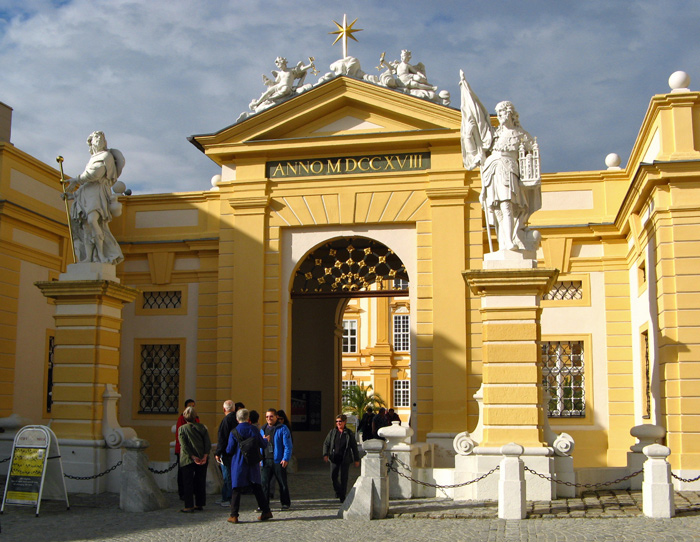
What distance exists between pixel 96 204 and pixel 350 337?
31.6m

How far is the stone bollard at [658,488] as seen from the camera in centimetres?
990

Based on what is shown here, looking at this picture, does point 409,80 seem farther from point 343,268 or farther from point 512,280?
point 512,280

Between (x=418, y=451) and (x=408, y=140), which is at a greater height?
(x=408, y=140)

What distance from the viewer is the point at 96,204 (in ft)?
45.1

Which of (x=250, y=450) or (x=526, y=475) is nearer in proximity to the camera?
(x=250, y=450)

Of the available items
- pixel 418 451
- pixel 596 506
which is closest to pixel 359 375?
pixel 418 451

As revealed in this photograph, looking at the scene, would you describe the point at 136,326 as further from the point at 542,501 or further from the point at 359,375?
the point at 359,375

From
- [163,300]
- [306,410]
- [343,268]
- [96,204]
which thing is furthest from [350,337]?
[96,204]

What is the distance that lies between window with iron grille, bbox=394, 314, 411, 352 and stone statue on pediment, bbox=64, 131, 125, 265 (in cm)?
3120

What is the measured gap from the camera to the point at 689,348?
1341cm

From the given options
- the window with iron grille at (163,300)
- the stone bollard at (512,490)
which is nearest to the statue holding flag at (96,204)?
the window with iron grille at (163,300)

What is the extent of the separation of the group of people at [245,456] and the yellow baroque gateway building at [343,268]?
4.17 meters

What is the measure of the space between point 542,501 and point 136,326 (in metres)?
10.9

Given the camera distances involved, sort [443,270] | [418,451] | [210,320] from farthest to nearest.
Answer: [210,320]
[443,270]
[418,451]
